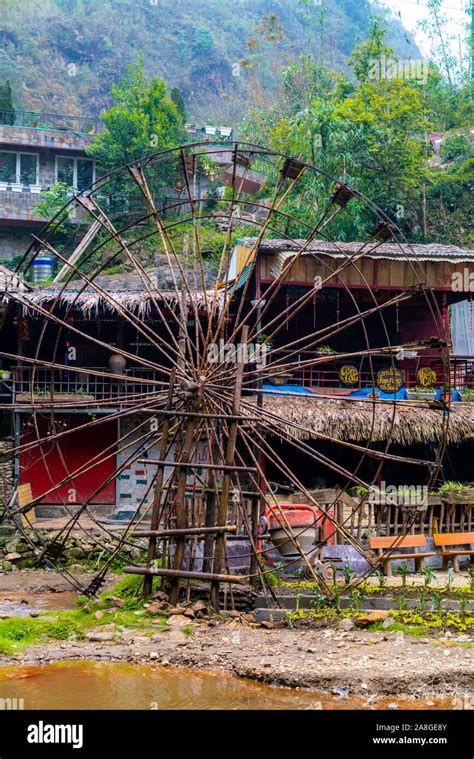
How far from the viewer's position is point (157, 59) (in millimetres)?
62969

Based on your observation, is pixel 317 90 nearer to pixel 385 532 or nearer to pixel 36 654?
pixel 385 532

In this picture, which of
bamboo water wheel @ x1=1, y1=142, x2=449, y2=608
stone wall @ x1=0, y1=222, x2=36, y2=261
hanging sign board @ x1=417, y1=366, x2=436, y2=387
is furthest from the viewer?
stone wall @ x1=0, y1=222, x2=36, y2=261

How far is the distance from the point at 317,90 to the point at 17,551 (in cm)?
2757

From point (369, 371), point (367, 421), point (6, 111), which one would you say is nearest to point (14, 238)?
point (6, 111)

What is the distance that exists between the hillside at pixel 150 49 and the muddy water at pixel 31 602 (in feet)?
130

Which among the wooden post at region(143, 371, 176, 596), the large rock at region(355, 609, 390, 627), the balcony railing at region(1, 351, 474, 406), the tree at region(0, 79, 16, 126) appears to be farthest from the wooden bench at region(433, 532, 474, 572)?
the tree at region(0, 79, 16, 126)

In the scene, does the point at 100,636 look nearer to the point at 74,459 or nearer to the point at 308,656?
the point at 308,656

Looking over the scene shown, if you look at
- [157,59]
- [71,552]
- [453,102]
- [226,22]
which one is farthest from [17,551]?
[226,22]

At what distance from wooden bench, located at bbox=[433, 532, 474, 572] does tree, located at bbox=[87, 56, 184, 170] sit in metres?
22.5

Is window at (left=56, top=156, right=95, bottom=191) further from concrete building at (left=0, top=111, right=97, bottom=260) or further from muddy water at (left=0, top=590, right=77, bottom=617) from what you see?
muddy water at (left=0, top=590, right=77, bottom=617)

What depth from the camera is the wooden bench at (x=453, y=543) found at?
53.6 feet

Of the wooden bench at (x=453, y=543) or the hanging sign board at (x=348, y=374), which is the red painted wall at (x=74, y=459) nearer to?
the hanging sign board at (x=348, y=374)

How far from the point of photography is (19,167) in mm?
38156

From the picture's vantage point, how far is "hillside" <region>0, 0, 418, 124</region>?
179 ft
